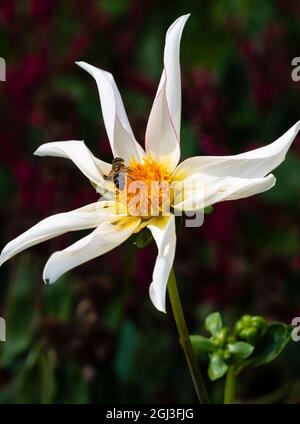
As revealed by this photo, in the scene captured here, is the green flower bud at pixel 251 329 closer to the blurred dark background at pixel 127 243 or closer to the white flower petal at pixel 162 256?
the white flower petal at pixel 162 256

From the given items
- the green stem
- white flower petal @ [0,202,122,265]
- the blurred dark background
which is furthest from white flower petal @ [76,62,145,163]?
the blurred dark background

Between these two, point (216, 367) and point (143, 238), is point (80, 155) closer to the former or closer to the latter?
point (143, 238)

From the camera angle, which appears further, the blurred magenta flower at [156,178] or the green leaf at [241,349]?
the green leaf at [241,349]

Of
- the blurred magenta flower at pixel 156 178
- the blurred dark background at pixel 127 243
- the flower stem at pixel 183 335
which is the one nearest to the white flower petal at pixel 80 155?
the blurred magenta flower at pixel 156 178

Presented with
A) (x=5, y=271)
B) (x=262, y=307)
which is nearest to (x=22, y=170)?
(x=5, y=271)

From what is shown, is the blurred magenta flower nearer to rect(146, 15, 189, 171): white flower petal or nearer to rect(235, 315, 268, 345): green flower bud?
rect(146, 15, 189, 171): white flower petal

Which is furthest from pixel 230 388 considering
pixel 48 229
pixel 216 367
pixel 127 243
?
pixel 127 243
